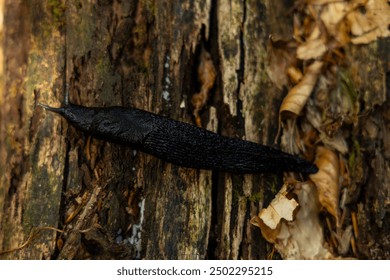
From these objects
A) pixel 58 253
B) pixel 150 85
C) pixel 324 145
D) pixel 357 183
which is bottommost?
pixel 58 253

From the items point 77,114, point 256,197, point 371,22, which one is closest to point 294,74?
point 371,22

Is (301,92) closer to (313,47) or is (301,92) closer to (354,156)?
(313,47)

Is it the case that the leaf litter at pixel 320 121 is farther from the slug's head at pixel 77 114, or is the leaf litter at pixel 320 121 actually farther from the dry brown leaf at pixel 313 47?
the slug's head at pixel 77 114

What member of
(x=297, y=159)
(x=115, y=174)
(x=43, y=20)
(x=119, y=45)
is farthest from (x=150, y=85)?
(x=297, y=159)

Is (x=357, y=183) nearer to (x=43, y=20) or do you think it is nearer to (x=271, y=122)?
(x=271, y=122)

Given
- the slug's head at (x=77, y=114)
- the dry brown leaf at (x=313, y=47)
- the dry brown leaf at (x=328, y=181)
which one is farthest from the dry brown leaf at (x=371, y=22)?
the slug's head at (x=77, y=114)

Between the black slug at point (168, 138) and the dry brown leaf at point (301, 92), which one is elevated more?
the dry brown leaf at point (301, 92)

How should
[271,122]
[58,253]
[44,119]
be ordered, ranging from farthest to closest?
[271,122] < [44,119] < [58,253]
